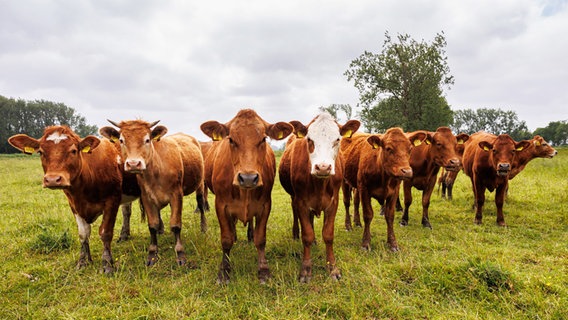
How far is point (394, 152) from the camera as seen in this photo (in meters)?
5.80

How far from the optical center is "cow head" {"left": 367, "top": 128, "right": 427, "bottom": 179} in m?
5.63

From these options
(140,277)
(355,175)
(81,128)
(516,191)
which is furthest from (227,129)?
(81,128)

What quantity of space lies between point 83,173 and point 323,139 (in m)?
3.70

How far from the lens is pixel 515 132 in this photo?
341 ft

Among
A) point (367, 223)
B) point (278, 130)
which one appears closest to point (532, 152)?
point (367, 223)

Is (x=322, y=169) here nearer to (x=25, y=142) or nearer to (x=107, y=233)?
(x=107, y=233)

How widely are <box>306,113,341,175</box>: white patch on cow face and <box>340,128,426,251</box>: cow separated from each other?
144 centimetres

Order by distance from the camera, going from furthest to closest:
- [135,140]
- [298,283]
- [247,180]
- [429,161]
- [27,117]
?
[27,117] < [429,161] < [135,140] < [298,283] < [247,180]

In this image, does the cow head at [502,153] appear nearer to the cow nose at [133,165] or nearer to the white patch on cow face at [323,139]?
the white patch on cow face at [323,139]

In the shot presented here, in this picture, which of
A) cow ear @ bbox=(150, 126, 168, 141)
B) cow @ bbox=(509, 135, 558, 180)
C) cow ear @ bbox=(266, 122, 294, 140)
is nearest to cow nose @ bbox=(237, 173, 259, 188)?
cow ear @ bbox=(266, 122, 294, 140)

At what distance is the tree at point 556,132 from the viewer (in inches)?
3509

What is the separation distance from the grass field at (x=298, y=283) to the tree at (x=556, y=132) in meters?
108

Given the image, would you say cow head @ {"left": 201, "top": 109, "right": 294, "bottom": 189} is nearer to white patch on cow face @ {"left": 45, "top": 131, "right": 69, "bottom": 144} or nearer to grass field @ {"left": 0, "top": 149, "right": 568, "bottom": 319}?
grass field @ {"left": 0, "top": 149, "right": 568, "bottom": 319}

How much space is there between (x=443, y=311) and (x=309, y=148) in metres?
2.58
